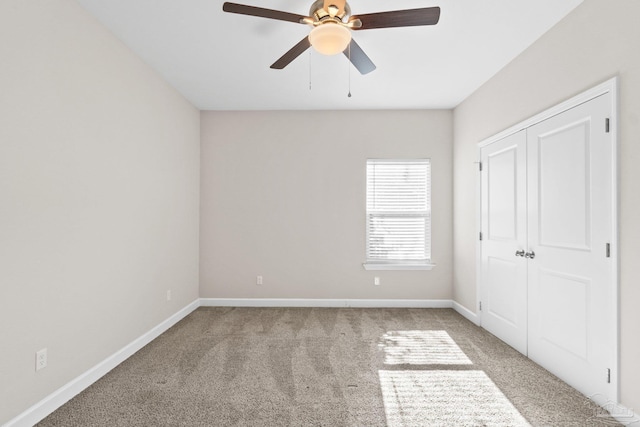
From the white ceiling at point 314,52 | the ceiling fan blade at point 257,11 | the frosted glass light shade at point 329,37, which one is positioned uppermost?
the white ceiling at point 314,52

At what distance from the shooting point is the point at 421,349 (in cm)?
330

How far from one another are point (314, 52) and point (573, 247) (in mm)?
2721

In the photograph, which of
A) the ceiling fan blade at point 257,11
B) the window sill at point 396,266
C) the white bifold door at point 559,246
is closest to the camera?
the ceiling fan blade at point 257,11

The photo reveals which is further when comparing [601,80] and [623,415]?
[601,80]

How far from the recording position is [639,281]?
2.00m

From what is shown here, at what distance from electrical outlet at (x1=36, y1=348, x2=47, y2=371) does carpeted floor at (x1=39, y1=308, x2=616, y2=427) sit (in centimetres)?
34

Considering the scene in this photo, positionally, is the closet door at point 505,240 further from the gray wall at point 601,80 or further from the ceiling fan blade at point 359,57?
the ceiling fan blade at point 359,57

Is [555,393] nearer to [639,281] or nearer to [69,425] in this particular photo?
[639,281]

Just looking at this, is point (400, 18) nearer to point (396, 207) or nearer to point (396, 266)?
point (396, 207)

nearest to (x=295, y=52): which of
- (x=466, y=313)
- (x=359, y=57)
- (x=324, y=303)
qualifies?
(x=359, y=57)

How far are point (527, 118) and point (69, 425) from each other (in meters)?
4.22

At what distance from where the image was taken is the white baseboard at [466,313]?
404 cm

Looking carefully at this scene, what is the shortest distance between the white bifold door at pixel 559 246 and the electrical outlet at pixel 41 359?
3.67 meters

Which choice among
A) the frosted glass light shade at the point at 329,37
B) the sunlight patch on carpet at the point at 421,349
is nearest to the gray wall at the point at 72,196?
the frosted glass light shade at the point at 329,37
